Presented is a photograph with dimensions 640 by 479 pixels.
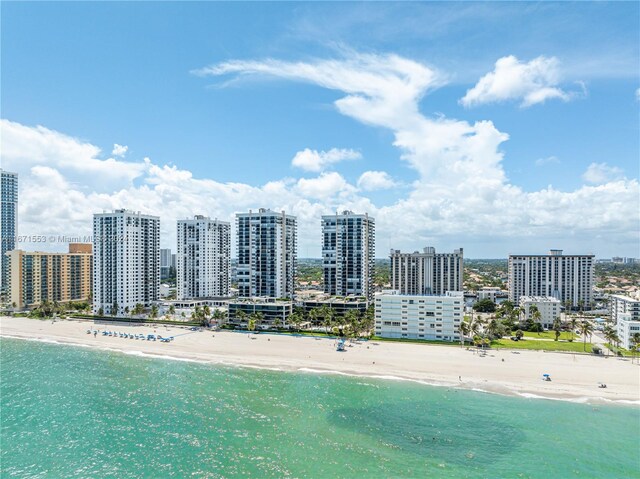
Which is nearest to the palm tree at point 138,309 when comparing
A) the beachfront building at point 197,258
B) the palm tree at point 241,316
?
the beachfront building at point 197,258

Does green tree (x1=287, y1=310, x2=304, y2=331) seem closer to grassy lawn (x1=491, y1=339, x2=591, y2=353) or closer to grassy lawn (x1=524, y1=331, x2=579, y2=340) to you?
grassy lawn (x1=491, y1=339, x2=591, y2=353)

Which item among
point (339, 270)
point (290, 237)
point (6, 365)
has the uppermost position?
point (290, 237)

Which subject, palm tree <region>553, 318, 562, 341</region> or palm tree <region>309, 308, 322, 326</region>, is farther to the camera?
palm tree <region>309, 308, 322, 326</region>

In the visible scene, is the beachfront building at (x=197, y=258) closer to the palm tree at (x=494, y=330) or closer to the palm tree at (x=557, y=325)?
the palm tree at (x=494, y=330)

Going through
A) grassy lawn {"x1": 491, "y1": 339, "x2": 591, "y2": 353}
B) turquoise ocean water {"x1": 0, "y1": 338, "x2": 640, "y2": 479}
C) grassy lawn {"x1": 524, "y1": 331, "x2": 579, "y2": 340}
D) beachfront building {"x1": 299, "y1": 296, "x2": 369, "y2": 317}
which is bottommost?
grassy lawn {"x1": 524, "y1": 331, "x2": 579, "y2": 340}

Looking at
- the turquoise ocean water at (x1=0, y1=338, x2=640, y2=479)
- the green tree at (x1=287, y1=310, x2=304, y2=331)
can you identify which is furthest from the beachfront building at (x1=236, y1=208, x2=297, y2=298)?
the turquoise ocean water at (x1=0, y1=338, x2=640, y2=479)

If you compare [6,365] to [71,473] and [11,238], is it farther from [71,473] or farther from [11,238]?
[11,238]

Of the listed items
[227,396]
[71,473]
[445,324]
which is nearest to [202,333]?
[227,396]
